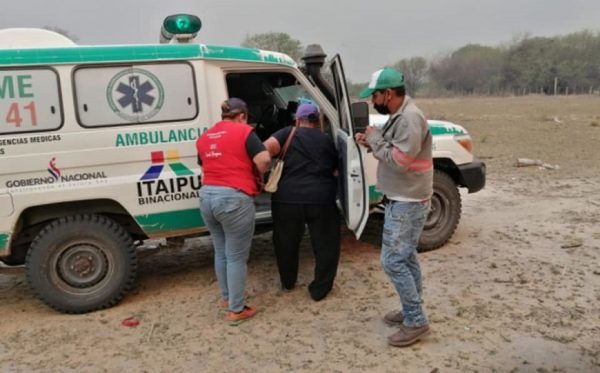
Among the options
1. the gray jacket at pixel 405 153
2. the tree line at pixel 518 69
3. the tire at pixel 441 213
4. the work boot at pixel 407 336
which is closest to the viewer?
the gray jacket at pixel 405 153

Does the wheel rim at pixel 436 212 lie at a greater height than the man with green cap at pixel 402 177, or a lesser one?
lesser

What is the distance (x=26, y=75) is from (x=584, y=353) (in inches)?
180

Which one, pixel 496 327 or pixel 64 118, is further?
pixel 64 118

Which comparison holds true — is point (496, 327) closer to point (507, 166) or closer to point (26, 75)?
point (26, 75)

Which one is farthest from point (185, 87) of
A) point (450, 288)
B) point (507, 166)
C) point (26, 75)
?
point (507, 166)

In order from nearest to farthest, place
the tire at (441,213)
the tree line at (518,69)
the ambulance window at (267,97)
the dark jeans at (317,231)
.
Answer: the dark jeans at (317,231) < the ambulance window at (267,97) < the tire at (441,213) < the tree line at (518,69)

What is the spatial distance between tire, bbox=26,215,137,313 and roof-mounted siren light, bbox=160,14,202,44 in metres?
1.74

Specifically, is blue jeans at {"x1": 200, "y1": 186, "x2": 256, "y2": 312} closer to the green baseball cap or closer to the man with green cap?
the man with green cap

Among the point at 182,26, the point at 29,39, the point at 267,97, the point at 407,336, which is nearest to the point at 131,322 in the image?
the point at 407,336

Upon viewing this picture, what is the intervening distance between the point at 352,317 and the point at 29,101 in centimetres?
308

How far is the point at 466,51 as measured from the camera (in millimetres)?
93938

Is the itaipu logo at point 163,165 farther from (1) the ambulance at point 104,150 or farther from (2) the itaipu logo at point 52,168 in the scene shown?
(2) the itaipu logo at point 52,168

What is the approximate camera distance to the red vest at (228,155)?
430 cm

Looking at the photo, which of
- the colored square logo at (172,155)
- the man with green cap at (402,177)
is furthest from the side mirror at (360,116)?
the colored square logo at (172,155)
